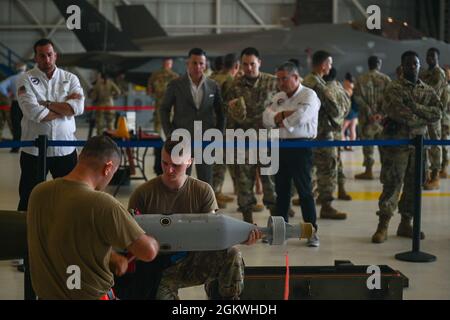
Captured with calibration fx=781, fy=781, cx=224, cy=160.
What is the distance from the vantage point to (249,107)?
305 inches

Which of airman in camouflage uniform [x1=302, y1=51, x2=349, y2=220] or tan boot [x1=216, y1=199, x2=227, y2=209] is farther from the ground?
airman in camouflage uniform [x1=302, y1=51, x2=349, y2=220]

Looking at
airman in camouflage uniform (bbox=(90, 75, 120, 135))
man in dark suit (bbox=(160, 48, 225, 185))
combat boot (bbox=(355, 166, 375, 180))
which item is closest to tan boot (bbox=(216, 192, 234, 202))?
man in dark suit (bbox=(160, 48, 225, 185))

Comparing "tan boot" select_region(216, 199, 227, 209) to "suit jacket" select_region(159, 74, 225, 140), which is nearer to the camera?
"suit jacket" select_region(159, 74, 225, 140)

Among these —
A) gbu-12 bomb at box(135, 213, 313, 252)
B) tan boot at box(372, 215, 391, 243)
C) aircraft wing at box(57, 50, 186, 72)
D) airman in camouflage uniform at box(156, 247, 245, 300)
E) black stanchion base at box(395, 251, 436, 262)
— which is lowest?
black stanchion base at box(395, 251, 436, 262)

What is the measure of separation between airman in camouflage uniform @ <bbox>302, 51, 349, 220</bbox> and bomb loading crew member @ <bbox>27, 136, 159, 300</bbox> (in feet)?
15.6

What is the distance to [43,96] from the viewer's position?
6.36m

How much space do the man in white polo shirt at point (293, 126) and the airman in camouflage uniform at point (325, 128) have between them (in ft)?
3.09

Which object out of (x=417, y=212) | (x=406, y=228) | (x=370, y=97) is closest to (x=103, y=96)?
(x=370, y=97)

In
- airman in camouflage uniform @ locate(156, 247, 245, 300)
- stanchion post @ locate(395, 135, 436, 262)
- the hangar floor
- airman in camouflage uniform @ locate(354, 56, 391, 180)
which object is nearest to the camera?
airman in camouflage uniform @ locate(156, 247, 245, 300)

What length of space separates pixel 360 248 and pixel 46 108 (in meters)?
3.08

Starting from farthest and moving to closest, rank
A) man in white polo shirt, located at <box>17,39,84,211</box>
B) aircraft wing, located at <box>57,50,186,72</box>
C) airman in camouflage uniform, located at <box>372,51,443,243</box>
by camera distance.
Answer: aircraft wing, located at <box>57,50,186,72</box> < airman in camouflage uniform, located at <box>372,51,443,243</box> < man in white polo shirt, located at <box>17,39,84,211</box>

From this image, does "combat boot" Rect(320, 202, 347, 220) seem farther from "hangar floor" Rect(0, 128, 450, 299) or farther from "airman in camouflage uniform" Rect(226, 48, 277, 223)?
"airman in camouflage uniform" Rect(226, 48, 277, 223)

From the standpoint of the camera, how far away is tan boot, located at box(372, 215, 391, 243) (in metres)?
7.40

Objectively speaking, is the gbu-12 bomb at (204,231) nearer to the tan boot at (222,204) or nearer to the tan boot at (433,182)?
the tan boot at (222,204)
